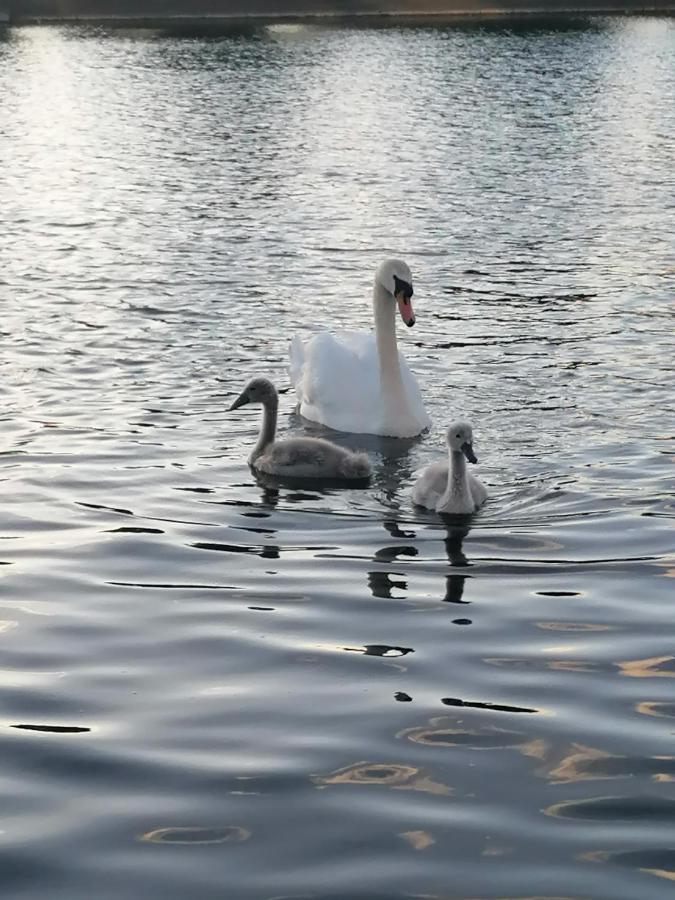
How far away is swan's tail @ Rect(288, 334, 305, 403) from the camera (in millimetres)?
14523

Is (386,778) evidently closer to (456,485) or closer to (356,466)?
(456,485)

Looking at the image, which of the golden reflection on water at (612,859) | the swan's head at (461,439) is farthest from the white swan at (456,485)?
the golden reflection on water at (612,859)

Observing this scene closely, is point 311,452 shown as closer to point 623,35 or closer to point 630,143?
point 630,143

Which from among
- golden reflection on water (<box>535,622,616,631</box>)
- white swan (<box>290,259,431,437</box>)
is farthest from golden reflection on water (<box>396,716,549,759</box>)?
white swan (<box>290,259,431,437</box>)

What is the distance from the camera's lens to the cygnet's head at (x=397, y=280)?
43.8 feet

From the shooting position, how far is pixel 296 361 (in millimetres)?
14703

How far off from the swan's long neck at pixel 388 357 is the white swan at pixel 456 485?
2144 millimetres

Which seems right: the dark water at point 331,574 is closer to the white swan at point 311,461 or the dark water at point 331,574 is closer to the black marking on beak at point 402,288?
the white swan at point 311,461

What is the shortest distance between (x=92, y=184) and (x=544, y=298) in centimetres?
1245

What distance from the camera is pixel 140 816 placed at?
6.47 metres

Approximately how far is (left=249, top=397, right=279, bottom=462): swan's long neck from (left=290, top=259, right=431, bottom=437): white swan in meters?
1.10

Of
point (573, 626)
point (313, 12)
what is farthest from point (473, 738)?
point (313, 12)

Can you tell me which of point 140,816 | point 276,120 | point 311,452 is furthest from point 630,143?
point 140,816

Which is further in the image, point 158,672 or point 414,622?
point 414,622
